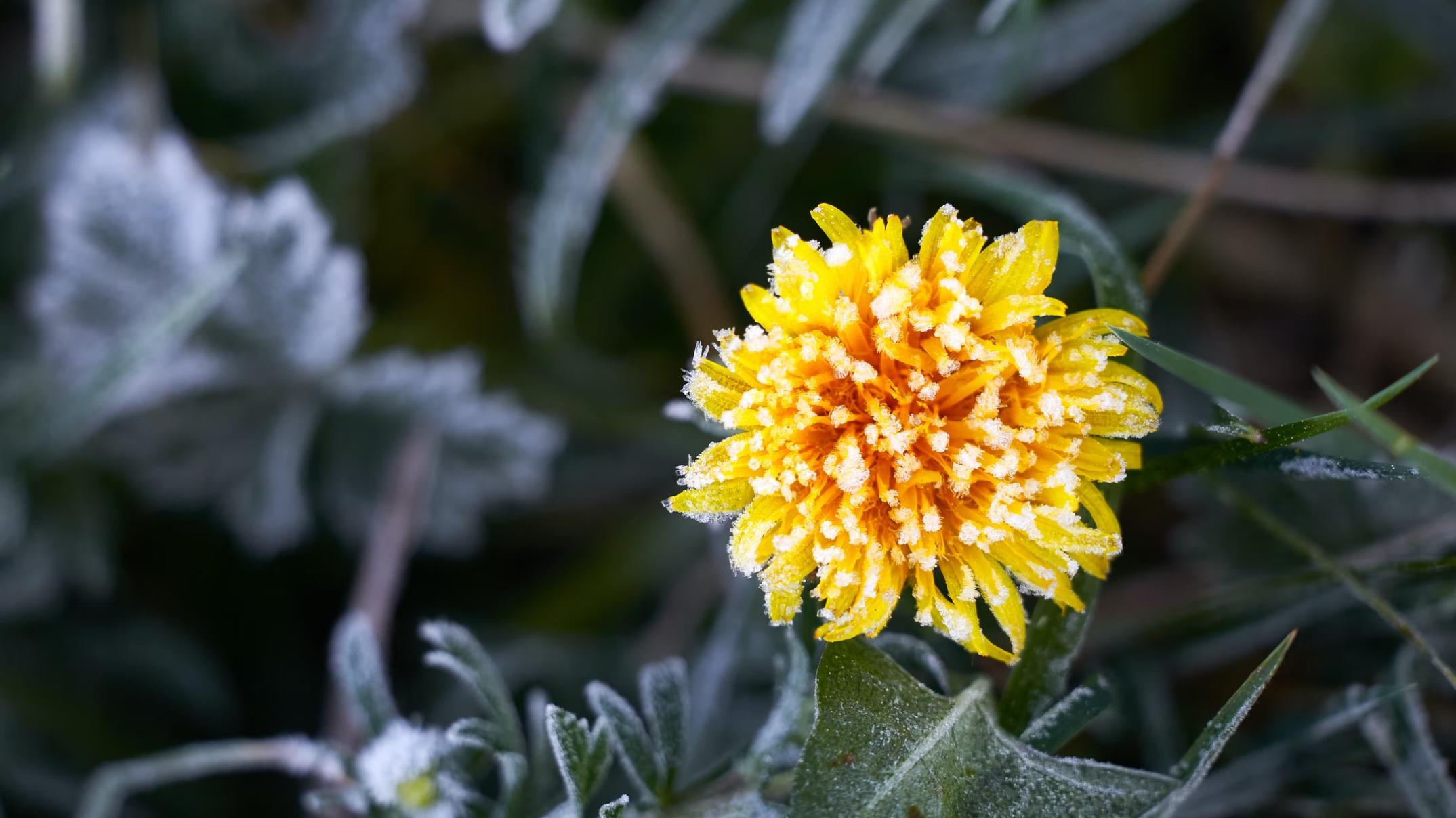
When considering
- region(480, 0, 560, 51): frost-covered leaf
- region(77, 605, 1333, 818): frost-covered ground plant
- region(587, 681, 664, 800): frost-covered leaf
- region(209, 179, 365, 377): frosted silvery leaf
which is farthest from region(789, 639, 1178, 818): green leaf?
region(209, 179, 365, 377): frosted silvery leaf

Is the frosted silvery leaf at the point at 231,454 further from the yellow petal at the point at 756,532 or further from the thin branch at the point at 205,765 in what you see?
the yellow petal at the point at 756,532

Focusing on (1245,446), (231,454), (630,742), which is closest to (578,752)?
(630,742)

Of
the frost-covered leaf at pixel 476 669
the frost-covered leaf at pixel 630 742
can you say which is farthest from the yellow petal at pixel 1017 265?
the frost-covered leaf at pixel 476 669

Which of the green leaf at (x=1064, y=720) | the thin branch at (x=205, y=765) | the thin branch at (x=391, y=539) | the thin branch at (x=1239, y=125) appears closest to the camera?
the green leaf at (x=1064, y=720)

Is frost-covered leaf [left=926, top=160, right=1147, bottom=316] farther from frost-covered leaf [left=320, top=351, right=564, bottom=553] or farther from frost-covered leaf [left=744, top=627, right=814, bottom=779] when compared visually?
frost-covered leaf [left=320, top=351, right=564, bottom=553]

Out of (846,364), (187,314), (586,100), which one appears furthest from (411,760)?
(586,100)

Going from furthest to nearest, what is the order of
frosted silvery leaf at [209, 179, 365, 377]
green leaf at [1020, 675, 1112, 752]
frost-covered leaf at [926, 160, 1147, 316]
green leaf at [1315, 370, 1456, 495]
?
frosted silvery leaf at [209, 179, 365, 377], frost-covered leaf at [926, 160, 1147, 316], green leaf at [1020, 675, 1112, 752], green leaf at [1315, 370, 1456, 495]
